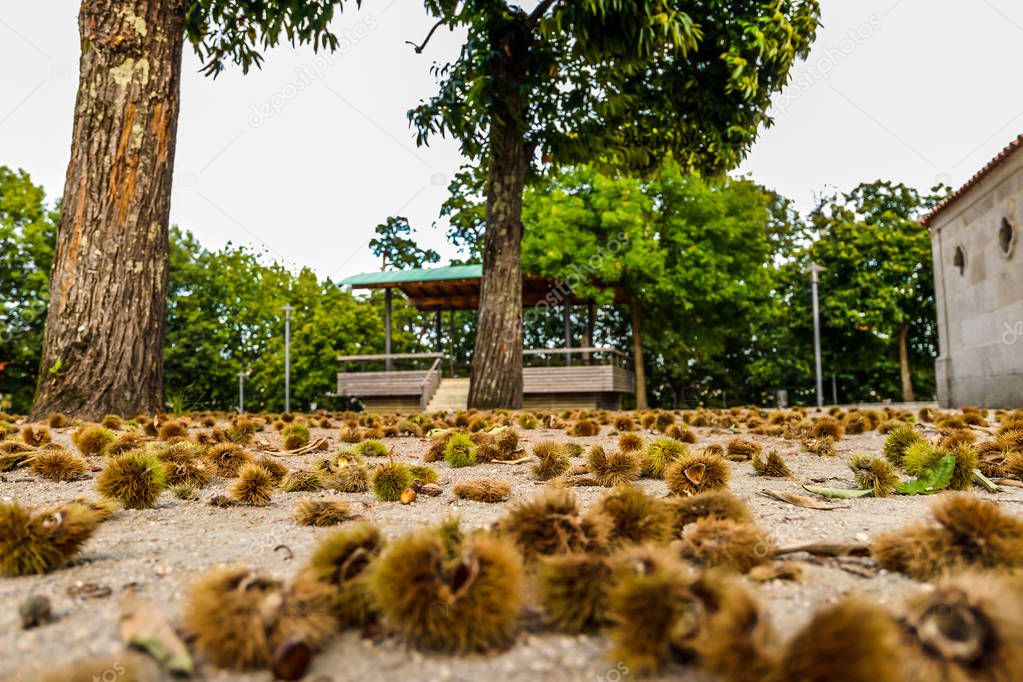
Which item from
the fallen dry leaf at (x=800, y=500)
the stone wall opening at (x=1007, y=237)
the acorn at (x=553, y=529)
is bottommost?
the fallen dry leaf at (x=800, y=500)

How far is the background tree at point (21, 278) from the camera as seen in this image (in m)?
29.3

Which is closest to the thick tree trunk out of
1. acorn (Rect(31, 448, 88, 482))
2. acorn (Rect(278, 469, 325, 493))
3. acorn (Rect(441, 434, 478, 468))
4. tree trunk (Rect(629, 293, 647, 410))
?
acorn (Rect(441, 434, 478, 468))

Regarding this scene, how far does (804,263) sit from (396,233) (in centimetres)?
Result: 2375

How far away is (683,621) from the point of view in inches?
35.2

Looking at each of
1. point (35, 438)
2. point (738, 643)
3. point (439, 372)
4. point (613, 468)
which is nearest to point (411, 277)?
point (439, 372)

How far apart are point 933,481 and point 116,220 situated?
20.0 feet

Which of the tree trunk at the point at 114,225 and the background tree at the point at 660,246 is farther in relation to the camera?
the background tree at the point at 660,246

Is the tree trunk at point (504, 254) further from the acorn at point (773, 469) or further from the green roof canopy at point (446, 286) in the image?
the green roof canopy at point (446, 286)

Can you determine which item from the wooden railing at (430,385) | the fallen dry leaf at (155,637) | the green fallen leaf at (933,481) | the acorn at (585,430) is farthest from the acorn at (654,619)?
the wooden railing at (430,385)

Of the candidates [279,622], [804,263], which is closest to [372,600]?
[279,622]

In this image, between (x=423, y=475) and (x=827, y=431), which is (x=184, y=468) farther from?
(x=827, y=431)

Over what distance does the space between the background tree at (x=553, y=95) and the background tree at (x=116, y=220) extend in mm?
4595

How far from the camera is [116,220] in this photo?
580cm

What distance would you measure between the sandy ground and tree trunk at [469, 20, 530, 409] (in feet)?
24.1
